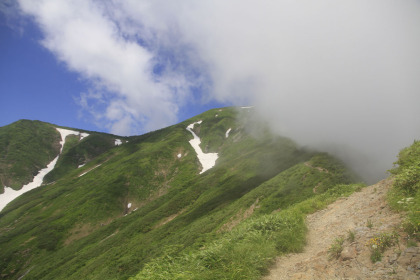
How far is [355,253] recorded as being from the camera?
781cm

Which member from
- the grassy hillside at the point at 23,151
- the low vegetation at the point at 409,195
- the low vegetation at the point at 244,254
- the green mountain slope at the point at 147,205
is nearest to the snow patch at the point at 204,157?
the green mountain slope at the point at 147,205

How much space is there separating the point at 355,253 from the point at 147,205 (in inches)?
3081

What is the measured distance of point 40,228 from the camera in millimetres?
75562

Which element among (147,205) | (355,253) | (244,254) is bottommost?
(355,253)

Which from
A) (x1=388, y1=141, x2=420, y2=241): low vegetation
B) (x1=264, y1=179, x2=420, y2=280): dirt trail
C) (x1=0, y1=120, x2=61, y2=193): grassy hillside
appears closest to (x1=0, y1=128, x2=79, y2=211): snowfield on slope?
(x1=0, y1=120, x2=61, y2=193): grassy hillside

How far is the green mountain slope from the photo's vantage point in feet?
134

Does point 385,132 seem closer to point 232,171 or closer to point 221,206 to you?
point 232,171

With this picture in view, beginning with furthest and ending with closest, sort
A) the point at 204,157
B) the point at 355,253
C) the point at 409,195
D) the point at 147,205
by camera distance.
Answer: the point at 204,157 < the point at 147,205 < the point at 409,195 < the point at 355,253

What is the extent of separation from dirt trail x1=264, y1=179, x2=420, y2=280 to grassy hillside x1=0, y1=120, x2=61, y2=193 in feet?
599

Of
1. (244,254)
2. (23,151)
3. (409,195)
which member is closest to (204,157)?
(409,195)

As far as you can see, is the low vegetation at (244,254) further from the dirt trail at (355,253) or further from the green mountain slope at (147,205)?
the green mountain slope at (147,205)

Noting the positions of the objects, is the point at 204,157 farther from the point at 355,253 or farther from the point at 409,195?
the point at 355,253

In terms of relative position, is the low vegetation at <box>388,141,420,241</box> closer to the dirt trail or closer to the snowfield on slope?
the dirt trail

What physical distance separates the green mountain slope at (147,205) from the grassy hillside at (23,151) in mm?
37232
